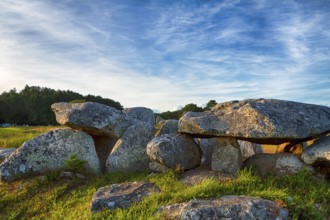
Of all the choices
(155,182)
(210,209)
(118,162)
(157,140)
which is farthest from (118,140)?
(210,209)

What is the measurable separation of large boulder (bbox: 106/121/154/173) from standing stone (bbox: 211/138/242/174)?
298cm

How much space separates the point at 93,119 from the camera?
14477mm

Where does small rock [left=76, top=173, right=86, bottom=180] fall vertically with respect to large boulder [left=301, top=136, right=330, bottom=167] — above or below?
below

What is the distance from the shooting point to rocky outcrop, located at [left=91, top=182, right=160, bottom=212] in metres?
9.33

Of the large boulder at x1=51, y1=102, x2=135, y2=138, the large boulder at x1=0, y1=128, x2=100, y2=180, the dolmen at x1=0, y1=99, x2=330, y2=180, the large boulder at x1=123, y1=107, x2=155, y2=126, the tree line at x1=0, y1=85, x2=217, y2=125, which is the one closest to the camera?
the dolmen at x1=0, y1=99, x2=330, y2=180

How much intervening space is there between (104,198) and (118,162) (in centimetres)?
433

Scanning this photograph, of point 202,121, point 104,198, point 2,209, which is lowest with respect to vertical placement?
point 2,209

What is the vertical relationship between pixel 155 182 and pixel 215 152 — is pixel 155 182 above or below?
below

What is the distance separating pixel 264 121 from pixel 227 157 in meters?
1.90

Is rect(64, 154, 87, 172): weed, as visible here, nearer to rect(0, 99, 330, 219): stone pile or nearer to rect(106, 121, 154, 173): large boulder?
rect(0, 99, 330, 219): stone pile

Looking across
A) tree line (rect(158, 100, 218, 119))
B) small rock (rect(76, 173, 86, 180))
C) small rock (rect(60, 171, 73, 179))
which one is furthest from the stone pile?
tree line (rect(158, 100, 218, 119))

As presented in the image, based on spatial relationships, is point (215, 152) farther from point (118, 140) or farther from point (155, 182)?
point (118, 140)

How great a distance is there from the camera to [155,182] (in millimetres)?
11375

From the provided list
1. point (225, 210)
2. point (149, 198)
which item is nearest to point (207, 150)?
point (149, 198)
